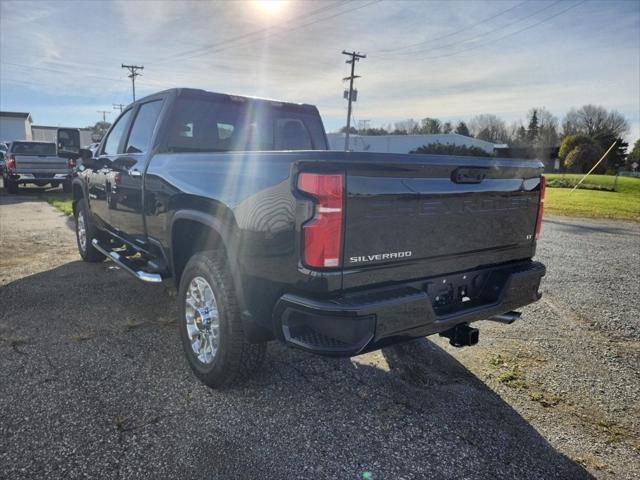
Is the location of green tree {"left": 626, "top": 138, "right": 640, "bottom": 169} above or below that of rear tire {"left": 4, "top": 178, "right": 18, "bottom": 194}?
above

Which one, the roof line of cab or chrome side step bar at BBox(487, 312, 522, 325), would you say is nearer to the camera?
chrome side step bar at BBox(487, 312, 522, 325)

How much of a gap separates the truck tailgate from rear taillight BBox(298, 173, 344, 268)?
53 millimetres

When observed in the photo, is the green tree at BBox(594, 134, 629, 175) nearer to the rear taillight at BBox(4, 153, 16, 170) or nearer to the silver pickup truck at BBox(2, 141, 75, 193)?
the silver pickup truck at BBox(2, 141, 75, 193)

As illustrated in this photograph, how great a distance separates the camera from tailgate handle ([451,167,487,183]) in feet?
9.05

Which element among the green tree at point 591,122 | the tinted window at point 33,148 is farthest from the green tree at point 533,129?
the tinted window at point 33,148

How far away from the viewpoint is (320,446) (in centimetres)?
264

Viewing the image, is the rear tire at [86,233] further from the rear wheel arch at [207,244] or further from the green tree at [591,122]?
the green tree at [591,122]

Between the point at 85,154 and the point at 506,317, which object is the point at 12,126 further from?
the point at 506,317

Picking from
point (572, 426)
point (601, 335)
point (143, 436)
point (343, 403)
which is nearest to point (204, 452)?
point (143, 436)

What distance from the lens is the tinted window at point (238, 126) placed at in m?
4.16

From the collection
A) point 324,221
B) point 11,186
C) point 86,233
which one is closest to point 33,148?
point 11,186

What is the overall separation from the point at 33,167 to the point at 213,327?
16.0m

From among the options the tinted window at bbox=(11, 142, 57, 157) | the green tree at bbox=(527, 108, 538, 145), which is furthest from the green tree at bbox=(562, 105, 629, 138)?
the tinted window at bbox=(11, 142, 57, 157)

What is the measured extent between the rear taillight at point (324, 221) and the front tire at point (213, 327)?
2.75 ft
